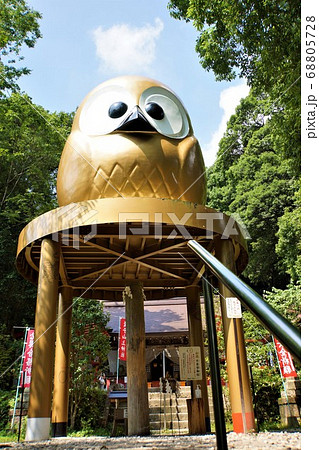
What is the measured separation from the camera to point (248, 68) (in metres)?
12.4

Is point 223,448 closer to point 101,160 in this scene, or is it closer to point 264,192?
point 101,160

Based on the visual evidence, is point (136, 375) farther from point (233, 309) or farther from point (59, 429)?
point (233, 309)

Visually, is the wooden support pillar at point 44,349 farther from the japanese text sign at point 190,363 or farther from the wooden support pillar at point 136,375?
the japanese text sign at point 190,363

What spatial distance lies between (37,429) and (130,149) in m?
5.40

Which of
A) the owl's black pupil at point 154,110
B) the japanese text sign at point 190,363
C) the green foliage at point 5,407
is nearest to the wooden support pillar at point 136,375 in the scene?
the japanese text sign at point 190,363

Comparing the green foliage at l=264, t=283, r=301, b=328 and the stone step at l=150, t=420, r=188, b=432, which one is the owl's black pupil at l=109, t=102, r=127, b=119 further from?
the green foliage at l=264, t=283, r=301, b=328

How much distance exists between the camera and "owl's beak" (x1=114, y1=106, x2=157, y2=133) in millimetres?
7758

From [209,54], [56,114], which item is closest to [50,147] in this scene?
[56,114]

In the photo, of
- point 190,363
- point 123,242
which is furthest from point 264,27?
point 190,363

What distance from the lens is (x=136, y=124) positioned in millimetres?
7801

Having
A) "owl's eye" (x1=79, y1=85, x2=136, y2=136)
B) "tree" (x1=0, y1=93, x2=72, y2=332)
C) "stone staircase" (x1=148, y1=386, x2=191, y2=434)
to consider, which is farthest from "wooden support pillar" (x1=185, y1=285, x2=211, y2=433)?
"tree" (x1=0, y1=93, x2=72, y2=332)

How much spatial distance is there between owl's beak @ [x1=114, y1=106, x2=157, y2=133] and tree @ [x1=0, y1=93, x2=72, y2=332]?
12.4 m

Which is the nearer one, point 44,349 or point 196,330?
point 44,349

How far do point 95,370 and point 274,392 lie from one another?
6.88m
